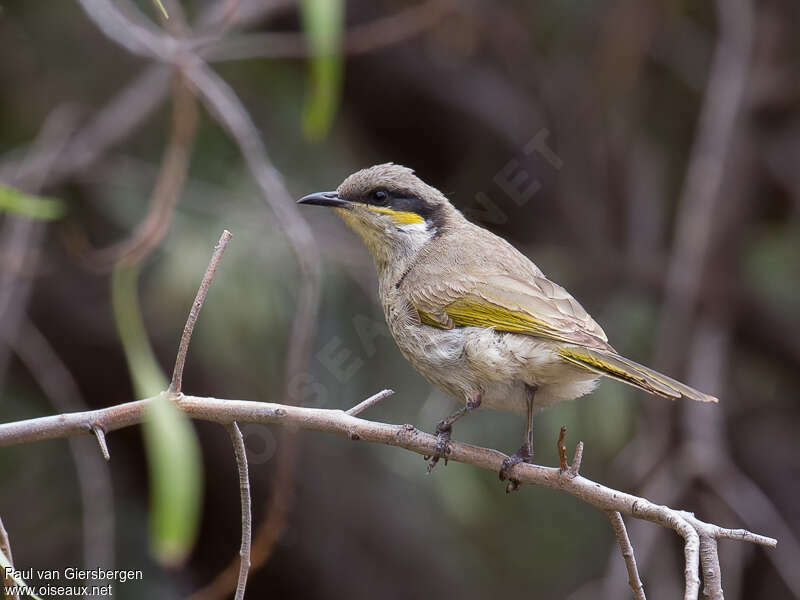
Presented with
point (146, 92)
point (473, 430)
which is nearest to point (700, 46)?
point (473, 430)

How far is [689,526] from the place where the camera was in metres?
1.94

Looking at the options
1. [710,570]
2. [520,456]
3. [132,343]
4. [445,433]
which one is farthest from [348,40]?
[710,570]

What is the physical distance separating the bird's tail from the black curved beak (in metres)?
1.09

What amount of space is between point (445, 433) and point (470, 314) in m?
0.50

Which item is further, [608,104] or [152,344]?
[608,104]

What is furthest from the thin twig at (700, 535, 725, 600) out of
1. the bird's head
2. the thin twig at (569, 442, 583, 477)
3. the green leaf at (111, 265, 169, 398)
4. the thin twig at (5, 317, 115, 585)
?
the thin twig at (5, 317, 115, 585)

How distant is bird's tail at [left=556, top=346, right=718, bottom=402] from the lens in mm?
2446

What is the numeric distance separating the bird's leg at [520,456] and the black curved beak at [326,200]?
105 cm

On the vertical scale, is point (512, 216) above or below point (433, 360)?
above

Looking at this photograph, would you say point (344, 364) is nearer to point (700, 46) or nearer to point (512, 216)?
point (512, 216)

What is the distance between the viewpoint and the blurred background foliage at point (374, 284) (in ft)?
15.5

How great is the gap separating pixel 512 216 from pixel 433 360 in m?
2.66

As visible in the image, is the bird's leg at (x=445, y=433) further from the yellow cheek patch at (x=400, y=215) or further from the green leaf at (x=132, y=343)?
the yellow cheek patch at (x=400, y=215)

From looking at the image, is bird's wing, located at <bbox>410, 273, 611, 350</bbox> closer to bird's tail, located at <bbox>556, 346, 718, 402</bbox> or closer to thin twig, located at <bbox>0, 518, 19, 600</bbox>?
bird's tail, located at <bbox>556, 346, 718, 402</bbox>
